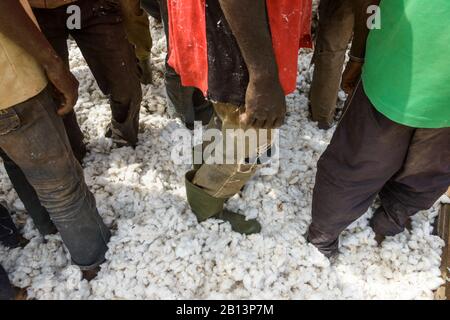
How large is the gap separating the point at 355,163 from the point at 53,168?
103cm

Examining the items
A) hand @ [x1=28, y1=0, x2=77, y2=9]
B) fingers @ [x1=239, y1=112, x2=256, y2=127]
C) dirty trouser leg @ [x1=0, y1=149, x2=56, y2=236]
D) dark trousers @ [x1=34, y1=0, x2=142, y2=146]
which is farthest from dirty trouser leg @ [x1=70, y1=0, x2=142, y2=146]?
fingers @ [x1=239, y1=112, x2=256, y2=127]

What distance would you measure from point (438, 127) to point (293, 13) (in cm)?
56

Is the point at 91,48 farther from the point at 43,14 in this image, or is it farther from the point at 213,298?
the point at 213,298

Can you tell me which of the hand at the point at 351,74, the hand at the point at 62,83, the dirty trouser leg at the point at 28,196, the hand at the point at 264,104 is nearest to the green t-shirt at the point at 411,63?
the hand at the point at 351,74

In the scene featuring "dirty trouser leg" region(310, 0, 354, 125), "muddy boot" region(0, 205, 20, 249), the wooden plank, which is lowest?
the wooden plank

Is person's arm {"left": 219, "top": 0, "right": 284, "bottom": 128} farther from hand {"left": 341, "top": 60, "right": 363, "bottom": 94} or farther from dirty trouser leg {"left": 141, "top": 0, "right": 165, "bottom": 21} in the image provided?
dirty trouser leg {"left": 141, "top": 0, "right": 165, "bottom": 21}

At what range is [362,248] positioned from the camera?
5.97 feet

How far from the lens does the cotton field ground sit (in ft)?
5.49

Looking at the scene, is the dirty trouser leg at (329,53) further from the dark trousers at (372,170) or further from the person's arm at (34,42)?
the person's arm at (34,42)

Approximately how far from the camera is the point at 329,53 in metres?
2.04

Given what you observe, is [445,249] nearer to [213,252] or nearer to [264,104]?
[213,252]

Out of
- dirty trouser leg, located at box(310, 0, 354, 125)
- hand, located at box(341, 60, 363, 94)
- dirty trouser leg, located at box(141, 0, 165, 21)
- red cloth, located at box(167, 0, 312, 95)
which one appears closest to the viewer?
red cloth, located at box(167, 0, 312, 95)

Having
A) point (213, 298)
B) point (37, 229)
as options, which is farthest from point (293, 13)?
point (37, 229)

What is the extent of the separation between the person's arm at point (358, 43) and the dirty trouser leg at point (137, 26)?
106cm
